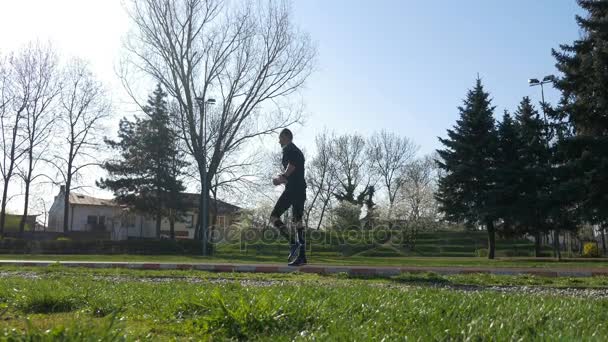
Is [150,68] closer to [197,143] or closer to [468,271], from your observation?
[197,143]

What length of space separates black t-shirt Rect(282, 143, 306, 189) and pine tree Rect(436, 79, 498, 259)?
91.5 ft

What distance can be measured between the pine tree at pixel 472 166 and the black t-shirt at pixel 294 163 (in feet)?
91.5

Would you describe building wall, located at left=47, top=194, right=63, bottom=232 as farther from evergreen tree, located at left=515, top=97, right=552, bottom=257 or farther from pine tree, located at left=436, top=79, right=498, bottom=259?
evergreen tree, located at left=515, top=97, right=552, bottom=257

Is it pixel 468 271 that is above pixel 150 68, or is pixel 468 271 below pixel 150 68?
below

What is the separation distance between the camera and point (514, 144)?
36906mm

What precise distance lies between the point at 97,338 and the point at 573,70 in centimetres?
2762

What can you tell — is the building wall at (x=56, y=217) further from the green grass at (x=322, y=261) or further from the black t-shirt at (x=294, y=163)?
the black t-shirt at (x=294, y=163)

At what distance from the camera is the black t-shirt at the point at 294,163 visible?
9570 millimetres

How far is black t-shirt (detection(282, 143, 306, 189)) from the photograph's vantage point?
31.4 ft

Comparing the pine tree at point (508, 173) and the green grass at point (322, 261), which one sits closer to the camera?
the green grass at point (322, 261)

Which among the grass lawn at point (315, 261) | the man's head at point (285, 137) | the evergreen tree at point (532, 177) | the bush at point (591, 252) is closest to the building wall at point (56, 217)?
the grass lawn at point (315, 261)

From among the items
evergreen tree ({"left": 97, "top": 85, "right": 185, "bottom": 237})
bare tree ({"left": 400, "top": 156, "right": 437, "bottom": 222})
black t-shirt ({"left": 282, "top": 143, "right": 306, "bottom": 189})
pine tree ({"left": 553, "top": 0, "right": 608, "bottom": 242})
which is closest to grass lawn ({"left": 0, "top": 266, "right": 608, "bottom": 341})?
black t-shirt ({"left": 282, "top": 143, "right": 306, "bottom": 189})

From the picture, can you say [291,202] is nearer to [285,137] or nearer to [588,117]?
[285,137]

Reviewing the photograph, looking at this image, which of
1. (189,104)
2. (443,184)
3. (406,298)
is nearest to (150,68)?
(189,104)
